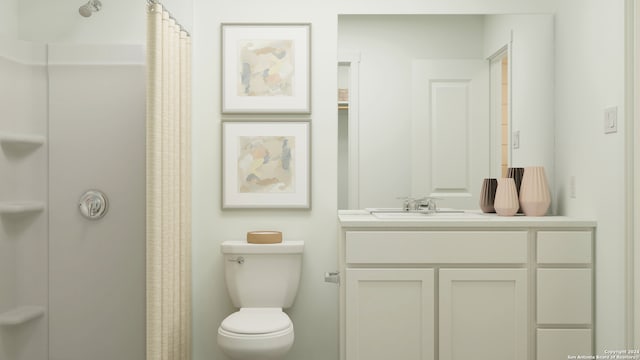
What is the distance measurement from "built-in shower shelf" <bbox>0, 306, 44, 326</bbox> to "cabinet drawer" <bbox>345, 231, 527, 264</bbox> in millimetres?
1654

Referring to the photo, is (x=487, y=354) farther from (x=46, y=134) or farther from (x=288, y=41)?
(x=46, y=134)

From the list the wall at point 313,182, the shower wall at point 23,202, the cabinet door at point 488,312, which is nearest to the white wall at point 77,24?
the shower wall at point 23,202

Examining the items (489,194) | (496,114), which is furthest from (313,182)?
(496,114)

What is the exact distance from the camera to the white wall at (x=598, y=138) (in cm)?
238

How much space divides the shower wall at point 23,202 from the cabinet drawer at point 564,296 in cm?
245

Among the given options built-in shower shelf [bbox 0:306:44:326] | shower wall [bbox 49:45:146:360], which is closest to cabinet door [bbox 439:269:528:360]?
shower wall [bbox 49:45:146:360]

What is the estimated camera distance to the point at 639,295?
2322 mm

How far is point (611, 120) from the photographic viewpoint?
2.42 m

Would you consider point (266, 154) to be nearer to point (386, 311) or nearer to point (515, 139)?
point (386, 311)

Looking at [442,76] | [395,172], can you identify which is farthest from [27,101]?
[442,76]

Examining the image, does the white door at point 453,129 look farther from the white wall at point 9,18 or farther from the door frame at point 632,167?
the white wall at point 9,18

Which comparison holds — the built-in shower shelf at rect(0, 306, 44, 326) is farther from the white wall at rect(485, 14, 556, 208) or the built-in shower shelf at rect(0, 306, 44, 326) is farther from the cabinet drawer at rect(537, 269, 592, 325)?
the white wall at rect(485, 14, 556, 208)

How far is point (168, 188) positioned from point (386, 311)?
1072 millimetres

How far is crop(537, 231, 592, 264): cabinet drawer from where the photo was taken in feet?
8.25
